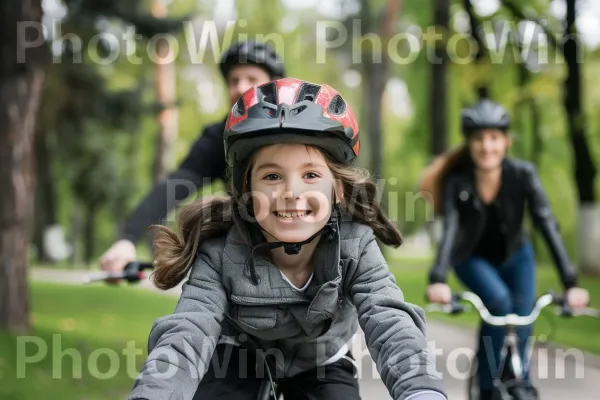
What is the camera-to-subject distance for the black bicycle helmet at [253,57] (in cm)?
463

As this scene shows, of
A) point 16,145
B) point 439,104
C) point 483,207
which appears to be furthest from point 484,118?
point 439,104

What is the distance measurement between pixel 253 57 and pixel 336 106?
2.04 metres

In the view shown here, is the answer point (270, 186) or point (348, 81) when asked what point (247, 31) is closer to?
point (348, 81)

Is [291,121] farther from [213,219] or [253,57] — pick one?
[253,57]

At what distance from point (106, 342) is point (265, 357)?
7.29 m

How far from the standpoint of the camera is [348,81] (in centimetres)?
3145

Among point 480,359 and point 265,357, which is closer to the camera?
point 265,357

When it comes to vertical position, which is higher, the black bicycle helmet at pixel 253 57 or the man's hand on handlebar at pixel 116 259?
the black bicycle helmet at pixel 253 57

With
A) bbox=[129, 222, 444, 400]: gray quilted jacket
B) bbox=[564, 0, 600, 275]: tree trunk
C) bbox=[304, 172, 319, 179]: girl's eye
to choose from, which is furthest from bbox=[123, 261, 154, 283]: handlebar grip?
bbox=[564, 0, 600, 275]: tree trunk

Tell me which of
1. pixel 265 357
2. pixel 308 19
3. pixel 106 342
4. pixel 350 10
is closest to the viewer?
pixel 265 357

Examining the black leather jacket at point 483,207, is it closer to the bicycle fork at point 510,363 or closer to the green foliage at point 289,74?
the bicycle fork at point 510,363

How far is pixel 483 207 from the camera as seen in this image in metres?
5.27

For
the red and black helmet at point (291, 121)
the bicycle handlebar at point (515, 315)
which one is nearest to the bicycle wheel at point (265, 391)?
the red and black helmet at point (291, 121)

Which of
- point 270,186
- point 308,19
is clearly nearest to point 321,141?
point 270,186
